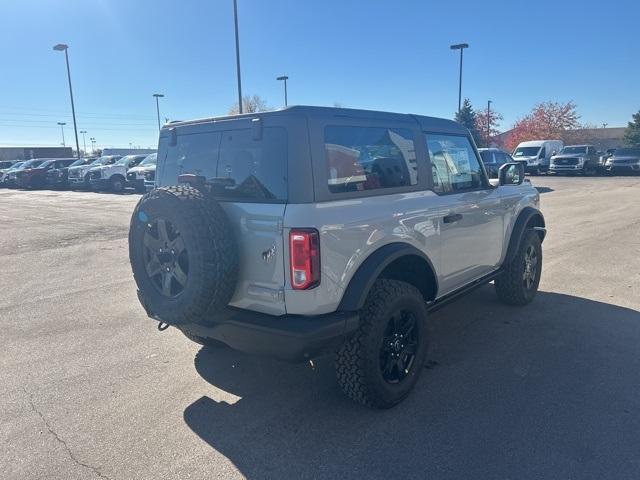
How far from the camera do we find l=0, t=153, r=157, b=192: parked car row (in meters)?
22.7

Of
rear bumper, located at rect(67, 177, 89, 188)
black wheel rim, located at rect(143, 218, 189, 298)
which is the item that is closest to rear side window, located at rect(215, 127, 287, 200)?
black wheel rim, located at rect(143, 218, 189, 298)

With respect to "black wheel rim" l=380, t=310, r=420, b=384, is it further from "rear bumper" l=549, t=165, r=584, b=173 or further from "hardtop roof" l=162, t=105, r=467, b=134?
"rear bumper" l=549, t=165, r=584, b=173

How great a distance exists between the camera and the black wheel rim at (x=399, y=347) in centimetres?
333

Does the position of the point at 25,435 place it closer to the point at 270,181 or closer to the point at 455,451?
the point at 270,181

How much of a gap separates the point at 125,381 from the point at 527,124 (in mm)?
70056

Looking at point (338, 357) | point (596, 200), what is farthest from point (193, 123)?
point (596, 200)

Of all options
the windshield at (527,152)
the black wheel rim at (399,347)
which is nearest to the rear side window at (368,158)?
the black wheel rim at (399,347)

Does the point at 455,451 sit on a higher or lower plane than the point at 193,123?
lower

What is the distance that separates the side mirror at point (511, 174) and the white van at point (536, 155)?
2609 centimetres

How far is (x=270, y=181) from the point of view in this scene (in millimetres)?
2996

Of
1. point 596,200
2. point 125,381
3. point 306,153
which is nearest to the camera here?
point 306,153

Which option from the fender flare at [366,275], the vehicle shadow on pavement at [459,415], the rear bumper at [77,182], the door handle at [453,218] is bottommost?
the vehicle shadow on pavement at [459,415]

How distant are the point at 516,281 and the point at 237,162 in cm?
333

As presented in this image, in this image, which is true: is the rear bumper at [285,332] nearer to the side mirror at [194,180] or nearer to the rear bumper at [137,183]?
the side mirror at [194,180]
